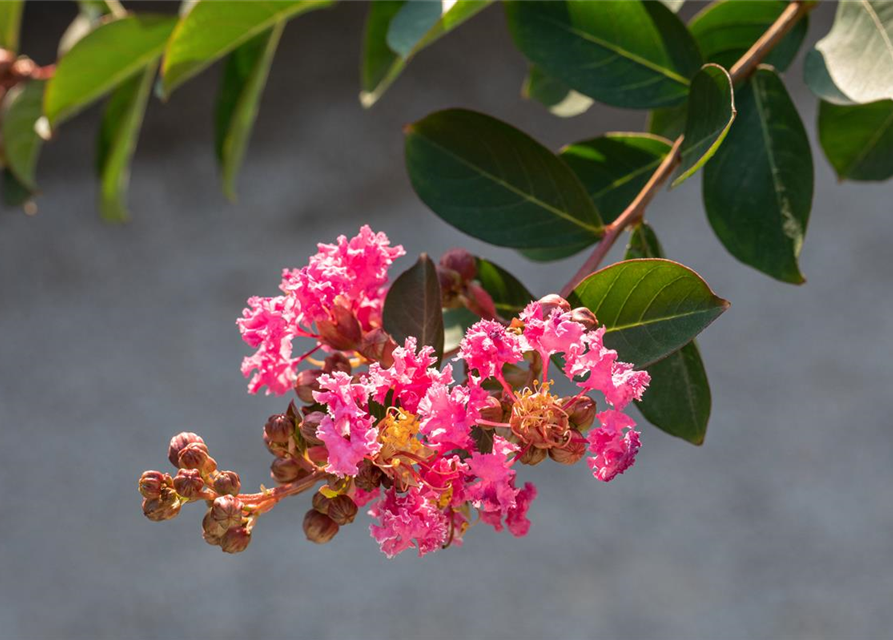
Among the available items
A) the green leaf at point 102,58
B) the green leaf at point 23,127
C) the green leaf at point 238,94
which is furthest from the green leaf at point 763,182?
the green leaf at point 23,127

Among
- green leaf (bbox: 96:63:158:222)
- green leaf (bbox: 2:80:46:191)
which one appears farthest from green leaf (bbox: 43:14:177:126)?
green leaf (bbox: 2:80:46:191)

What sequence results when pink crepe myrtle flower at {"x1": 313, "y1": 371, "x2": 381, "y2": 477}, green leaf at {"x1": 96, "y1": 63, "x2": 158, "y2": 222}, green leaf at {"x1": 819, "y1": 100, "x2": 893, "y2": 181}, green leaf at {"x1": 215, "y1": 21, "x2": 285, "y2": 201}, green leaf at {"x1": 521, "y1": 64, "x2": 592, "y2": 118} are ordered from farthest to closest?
green leaf at {"x1": 96, "y1": 63, "x2": 158, "y2": 222} < green leaf at {"x1": 215, "y1": 21, "x2": 285, "y2": 201} < green leaf at {"x1": 521, "y1": 64, "x2": 592, "y2": 118} < green leaf at {"x1": 819, "y1": 100, "x2": 893, "y2": 181} < pink crepe myrtle flower at {"x1": 313, "y1": 371, "x2": 381, "y2": 477}

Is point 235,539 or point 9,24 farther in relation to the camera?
point 9,24

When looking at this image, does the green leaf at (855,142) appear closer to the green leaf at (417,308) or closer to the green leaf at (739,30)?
the green leaf at (739,30)

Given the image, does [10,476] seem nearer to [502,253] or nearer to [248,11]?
[502,253]

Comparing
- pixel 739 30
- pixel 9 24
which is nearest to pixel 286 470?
pixel 739 30

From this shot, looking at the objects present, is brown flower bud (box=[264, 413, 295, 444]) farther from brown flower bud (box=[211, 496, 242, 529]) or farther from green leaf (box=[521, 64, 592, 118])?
green leaf (box=[521, 64, 592, 118])

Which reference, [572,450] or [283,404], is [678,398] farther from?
[283,404]
